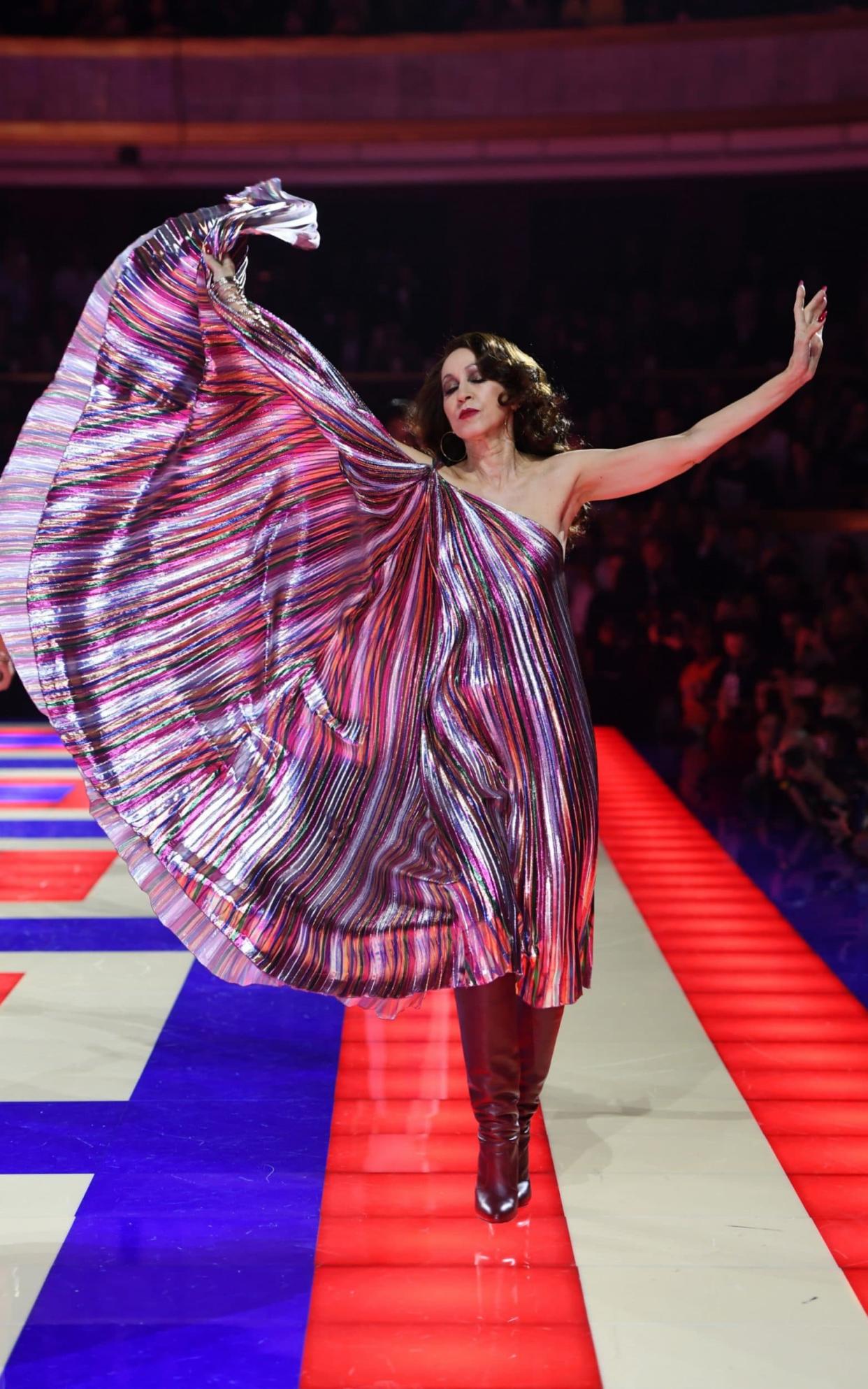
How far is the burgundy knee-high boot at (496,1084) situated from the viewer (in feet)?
7.11

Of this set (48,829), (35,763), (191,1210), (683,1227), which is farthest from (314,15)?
(683,1227)

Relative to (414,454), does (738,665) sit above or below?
below

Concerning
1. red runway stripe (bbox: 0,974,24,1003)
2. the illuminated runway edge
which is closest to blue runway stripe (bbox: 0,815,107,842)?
red runway stripe (bbox: 0,974,24,1003)

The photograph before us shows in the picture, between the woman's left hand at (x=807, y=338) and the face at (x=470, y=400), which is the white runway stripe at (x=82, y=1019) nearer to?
the face at (x=470, y=400)

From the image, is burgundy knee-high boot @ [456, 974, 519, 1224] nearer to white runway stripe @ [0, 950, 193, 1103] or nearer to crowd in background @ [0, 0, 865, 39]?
white runway stripe @ [0, 950, 193, 1103]

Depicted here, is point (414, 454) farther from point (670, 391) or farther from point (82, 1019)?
point (670, 391)

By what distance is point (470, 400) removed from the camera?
2.35 metres

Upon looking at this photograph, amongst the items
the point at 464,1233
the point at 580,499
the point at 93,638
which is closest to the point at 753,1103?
the point at 464,1233

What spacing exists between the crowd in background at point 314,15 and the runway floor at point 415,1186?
345 inches

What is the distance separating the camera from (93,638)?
7.42 feet

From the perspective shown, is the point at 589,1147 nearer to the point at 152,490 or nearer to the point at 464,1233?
the point at 464,1233

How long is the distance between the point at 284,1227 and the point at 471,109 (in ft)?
30.9

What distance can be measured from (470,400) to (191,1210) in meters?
1.34

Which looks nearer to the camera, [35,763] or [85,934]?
[85,934]
